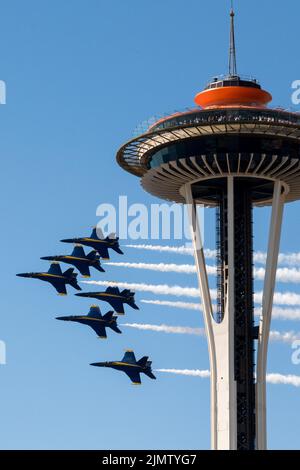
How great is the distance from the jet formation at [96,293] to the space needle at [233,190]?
1636 cm

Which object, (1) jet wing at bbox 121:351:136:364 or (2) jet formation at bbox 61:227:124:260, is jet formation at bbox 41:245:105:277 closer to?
(2) jet formation at bbox 61:227:124:260

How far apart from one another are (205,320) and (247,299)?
6.39 m

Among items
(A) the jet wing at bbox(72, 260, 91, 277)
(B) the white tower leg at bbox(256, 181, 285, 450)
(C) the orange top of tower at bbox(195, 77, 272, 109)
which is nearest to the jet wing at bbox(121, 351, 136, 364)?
(A) the jet wing at bbox(72, 260, 91, 277)

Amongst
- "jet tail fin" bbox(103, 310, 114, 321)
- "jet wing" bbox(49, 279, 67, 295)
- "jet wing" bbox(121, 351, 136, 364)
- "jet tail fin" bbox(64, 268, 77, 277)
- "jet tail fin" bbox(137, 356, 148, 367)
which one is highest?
"jet tail fin" bbox(64, 268, 77, 277)

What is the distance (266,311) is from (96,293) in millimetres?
29742

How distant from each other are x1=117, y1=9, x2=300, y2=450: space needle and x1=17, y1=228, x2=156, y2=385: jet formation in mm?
16362

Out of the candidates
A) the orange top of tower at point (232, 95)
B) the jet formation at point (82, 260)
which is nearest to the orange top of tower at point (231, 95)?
the orange top of tower at point (232, 95)

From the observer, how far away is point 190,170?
585 feet

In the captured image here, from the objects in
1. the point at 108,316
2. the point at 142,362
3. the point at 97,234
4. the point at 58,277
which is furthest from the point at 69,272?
the point at 142,362

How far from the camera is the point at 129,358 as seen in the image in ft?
627

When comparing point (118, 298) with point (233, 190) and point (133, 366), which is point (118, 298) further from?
point (233, 190)

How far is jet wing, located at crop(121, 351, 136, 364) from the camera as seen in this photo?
624ft

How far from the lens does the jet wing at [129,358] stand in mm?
190250

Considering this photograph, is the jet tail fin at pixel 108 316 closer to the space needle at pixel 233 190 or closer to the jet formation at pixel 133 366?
the jet formation at pixel 133 366
